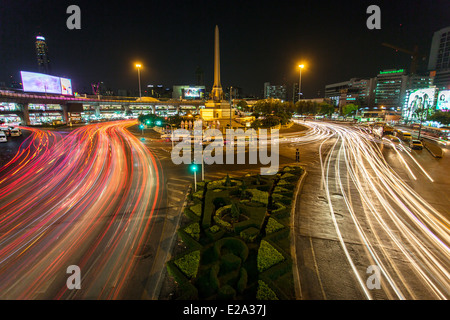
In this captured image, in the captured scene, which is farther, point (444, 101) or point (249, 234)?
point (444, 101)

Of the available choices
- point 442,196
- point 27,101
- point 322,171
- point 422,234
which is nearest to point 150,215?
point 422,234

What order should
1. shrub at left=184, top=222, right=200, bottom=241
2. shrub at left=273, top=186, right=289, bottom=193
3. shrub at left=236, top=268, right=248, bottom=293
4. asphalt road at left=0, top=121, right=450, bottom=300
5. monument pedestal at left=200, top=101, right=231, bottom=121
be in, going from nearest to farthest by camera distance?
1. shrub at left=236, top=268, right=248, bottom=293
2. asphalt road at left=0, top=121, right=450, bottom=300
3. shrub at left=184, top=222, right=200, bottom=241
4. shrub at left=273, top=186, right=289, bottom=193
5. monument pedestal at left=200, top=101, right=231, bottom=121

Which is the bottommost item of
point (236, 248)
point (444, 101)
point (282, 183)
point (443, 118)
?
point (236, 248)

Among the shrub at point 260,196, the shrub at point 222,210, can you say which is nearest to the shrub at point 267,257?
the shrub at point 222,210

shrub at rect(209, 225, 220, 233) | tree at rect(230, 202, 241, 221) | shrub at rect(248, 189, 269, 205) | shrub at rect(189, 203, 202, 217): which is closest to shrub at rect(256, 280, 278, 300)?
shrub at rect(209, 225, 220, 233)

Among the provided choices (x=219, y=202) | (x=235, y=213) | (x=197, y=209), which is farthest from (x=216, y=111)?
(x=235, y=213)

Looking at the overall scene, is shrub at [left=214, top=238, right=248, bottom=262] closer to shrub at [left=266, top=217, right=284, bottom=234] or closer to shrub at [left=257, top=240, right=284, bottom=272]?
shrub at [left=257, top=240, right=284, bottom=272]

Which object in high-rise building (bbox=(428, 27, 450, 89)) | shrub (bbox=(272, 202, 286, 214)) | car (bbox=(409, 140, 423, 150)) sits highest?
high-rise building (bbox=(428, 27, 450, 89))

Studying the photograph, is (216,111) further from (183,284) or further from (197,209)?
(183,284)
